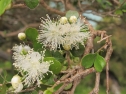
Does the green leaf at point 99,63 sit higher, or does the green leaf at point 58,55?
the green leaf at point 58,55

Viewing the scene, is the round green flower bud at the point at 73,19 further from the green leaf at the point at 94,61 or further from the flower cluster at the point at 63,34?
the green leaf at the point at 94,61

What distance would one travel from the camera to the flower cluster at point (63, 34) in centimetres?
88

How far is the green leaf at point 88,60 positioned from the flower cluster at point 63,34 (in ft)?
0.23

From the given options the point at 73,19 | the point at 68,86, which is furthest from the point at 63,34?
the point at 68,86

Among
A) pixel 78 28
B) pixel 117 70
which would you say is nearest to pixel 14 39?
pixel 78 28

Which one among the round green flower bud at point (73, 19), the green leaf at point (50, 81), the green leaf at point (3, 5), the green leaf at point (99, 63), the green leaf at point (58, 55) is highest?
the green leaf at point (3, 5)

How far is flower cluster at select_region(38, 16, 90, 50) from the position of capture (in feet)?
2.87

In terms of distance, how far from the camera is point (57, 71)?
2.68ft

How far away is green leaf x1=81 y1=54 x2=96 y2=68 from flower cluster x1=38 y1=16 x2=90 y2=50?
7 centimetres

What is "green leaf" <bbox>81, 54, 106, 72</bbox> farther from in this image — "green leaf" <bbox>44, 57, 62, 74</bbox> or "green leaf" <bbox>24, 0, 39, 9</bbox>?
"green leaf" <bbox>24, 0, 39, 9</bbox>

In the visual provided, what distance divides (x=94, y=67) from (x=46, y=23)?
24 centimetres

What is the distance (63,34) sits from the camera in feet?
2.89

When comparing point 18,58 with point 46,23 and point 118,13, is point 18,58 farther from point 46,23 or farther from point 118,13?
point 118,13

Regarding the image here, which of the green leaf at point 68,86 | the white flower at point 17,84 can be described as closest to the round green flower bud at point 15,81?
the white flower at point 17,84
